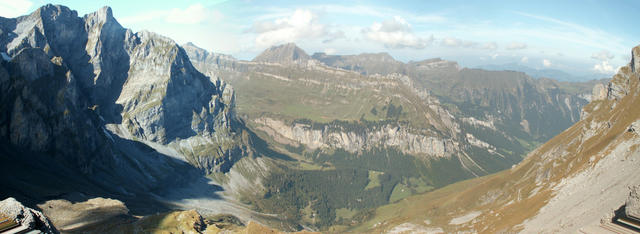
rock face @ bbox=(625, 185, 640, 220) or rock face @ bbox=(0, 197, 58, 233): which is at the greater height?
rock face @ bbox=(0, 197, 58, 233)

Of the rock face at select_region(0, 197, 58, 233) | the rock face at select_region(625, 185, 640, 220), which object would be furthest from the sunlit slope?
the rock face at select_region(0, 197, 58, 233)

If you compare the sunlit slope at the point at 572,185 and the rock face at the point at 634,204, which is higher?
the rock face at the point at 634,204

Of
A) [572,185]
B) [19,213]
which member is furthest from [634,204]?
[19,213]

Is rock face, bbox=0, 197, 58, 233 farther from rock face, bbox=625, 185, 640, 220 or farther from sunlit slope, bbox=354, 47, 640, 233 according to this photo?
sunlit slope, bbox=354, 47, 640, 233

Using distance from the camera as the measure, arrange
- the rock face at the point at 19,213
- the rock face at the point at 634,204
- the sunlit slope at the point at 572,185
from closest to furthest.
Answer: the rock face at the point at 19,213 < the rock face at the point at 634,204 < the sunlit slope at the point at 572,185

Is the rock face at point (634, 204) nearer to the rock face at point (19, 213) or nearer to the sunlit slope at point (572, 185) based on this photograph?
the sunlit slope at point (572, 185)

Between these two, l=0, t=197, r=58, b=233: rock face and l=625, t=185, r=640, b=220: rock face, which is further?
l=625, t=185, r=640, b=220: rock face

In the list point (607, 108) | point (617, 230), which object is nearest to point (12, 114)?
point (617, 230)

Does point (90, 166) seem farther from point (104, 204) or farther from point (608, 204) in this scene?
point (608, 204)

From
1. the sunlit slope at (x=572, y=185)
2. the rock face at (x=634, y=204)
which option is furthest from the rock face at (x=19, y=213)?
the sunlit slope at (x=572, y=185)
